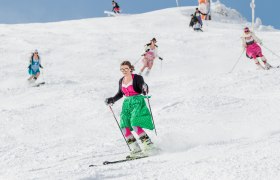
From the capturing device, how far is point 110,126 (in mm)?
8828

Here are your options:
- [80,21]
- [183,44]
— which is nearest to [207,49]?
[183,44]

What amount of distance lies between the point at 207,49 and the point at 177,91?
31.6 ft

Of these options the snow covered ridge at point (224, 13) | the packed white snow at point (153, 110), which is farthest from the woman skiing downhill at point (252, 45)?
the snow covered ridge at point (224, 13)

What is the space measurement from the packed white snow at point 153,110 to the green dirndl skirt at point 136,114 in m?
0.42

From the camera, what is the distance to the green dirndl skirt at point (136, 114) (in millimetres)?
6441

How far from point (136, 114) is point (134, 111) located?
53 mm

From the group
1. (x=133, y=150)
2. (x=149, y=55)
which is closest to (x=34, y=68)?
(x=149, y=55)

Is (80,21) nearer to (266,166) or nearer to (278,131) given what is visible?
(278,131)

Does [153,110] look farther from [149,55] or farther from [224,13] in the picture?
[224,13]

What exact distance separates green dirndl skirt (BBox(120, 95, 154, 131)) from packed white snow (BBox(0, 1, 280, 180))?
416mm

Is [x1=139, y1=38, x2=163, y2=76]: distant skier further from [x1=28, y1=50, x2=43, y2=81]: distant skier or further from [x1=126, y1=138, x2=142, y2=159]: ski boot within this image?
[x1=126, y1=138, x2=142, y2=159]: ski boot

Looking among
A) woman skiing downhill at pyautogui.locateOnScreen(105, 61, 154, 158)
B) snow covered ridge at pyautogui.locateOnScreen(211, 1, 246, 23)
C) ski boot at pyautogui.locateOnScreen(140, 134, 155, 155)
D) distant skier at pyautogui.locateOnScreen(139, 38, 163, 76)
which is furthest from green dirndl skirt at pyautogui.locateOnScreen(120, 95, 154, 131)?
snow covered ridge at pyautogui.locateOnScreen(211, 1, 246, 23)

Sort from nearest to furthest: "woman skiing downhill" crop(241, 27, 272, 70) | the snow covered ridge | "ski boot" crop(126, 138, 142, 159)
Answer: "ski boot" crop(126, 138, 142, 159)
"woman skiing downhill" crop(241, 27, 272, 70)
the snow covered ridge

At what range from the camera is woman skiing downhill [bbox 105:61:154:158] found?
A: 6434mm
